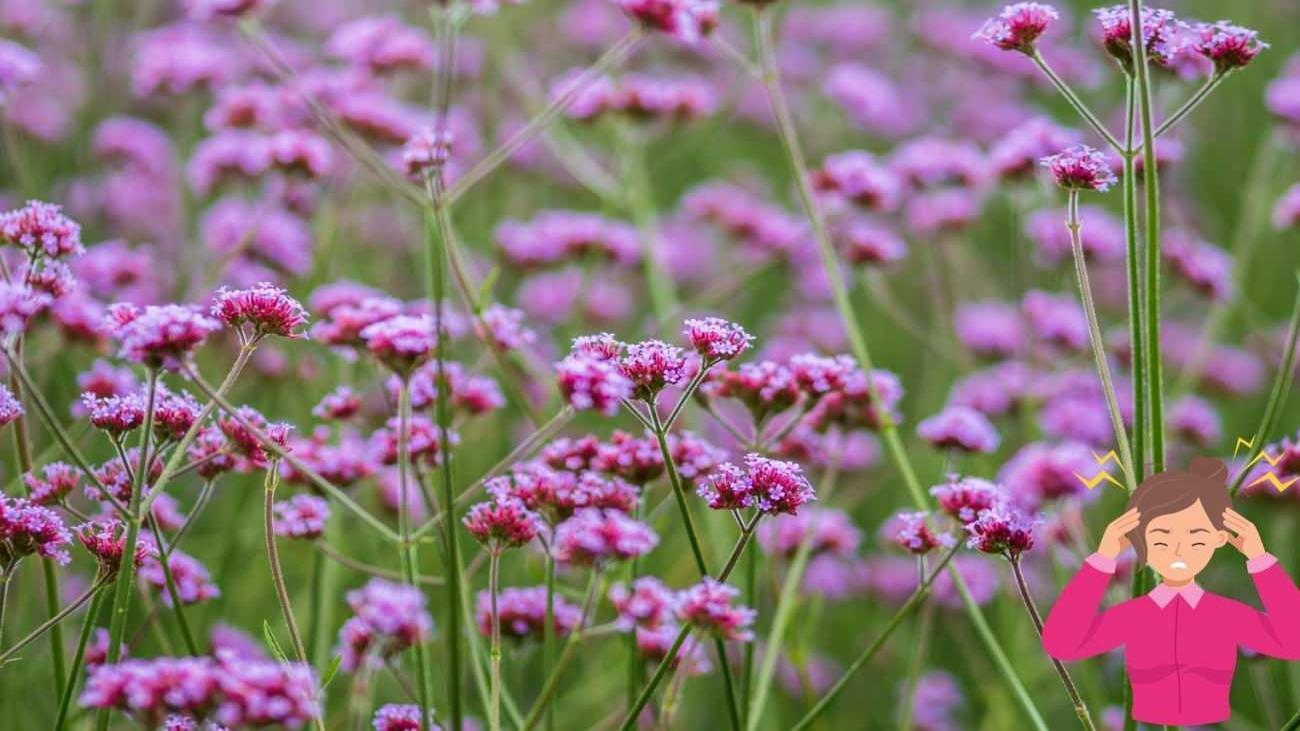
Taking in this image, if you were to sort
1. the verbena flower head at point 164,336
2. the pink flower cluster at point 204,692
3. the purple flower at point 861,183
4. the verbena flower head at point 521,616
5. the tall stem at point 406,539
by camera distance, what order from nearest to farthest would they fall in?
the pink flower cluster at point 204,692 → the verbena flower head at point 164,336 → the tall stem at point 406,539 → the verbena flower head at point 521,616 → the purple flower at point 861,183

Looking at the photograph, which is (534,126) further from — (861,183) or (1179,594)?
(1179,594)

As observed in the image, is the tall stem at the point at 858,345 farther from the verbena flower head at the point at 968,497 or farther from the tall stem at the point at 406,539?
the tall stem at the point at 406,539

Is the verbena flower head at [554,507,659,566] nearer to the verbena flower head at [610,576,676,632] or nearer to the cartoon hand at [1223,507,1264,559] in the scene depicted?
the verbena flower head at [610,576,676,632]

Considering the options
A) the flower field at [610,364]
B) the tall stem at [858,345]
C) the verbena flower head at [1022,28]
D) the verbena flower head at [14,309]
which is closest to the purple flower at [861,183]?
the flower field at [610,364]

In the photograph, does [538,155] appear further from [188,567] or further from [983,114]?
[188,567]

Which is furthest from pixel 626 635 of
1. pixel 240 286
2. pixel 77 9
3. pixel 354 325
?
pixel 77 9

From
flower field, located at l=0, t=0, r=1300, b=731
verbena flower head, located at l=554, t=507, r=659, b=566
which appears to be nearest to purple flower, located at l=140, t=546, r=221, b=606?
flower field, located at l=0, t=0, r=1300, b=731
